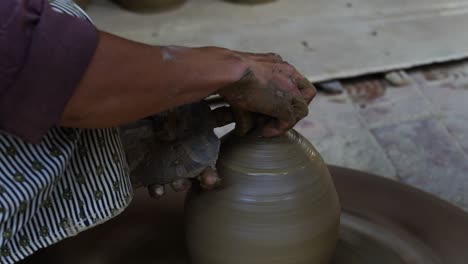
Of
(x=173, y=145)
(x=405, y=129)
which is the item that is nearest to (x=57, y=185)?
(x=173, y=145)

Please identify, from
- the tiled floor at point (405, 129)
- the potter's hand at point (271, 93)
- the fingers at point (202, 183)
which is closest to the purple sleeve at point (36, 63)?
the potter's hand at point (271, 93)

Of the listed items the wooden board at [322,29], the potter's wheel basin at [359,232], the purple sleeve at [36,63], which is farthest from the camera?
the wooden board at [322,29]

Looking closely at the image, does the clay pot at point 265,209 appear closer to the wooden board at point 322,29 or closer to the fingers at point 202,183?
the fingers at point 202,183

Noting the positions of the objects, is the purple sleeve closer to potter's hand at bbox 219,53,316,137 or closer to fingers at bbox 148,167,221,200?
potter's hand at bbox 219,53,316,137

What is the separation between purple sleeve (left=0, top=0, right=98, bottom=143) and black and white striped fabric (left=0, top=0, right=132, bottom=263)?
0.11m

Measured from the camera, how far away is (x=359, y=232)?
1710mm

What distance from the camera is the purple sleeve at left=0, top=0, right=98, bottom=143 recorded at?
103cm

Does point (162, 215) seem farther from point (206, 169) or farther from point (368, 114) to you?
point (368, 114)

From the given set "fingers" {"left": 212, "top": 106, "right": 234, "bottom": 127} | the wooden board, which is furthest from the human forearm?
the wooden board

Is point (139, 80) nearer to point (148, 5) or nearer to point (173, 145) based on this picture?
point (173, 145)

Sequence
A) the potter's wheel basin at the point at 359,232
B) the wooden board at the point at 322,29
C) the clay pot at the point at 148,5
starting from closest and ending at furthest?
the potter's wheel basin at the point at 359,232, the wooden board at the point at 322,29, the clay pot at the point at 148,5

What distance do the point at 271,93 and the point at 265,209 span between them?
24cm

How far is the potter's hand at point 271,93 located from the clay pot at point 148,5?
2.29 metres

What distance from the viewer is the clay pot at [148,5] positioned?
11.8 feet
